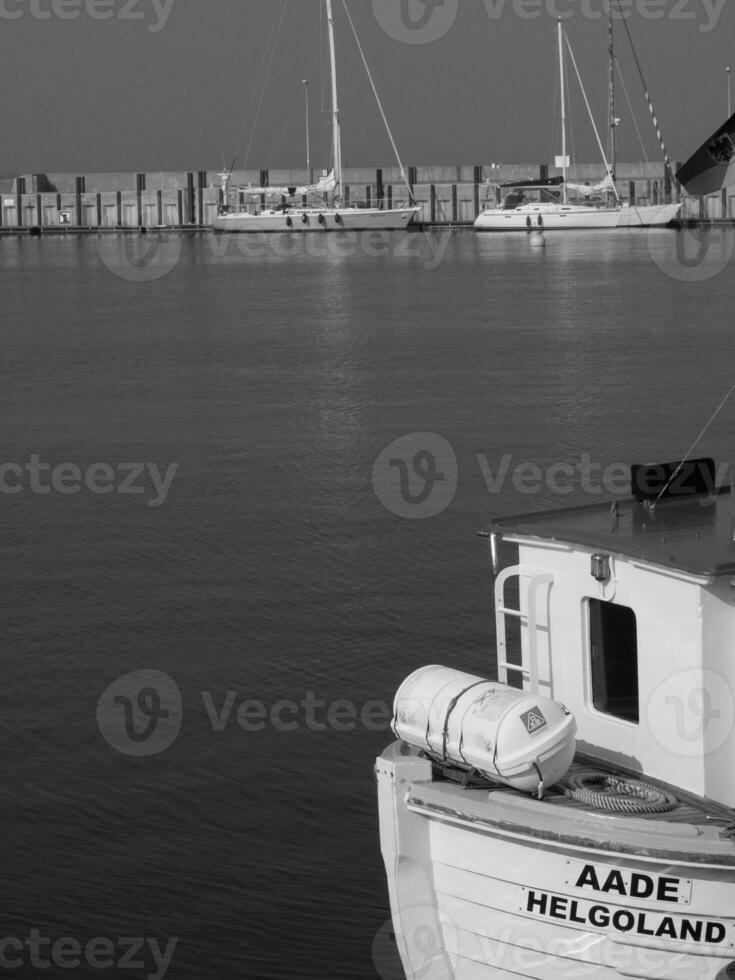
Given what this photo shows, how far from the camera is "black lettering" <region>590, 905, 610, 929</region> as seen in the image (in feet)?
26.8

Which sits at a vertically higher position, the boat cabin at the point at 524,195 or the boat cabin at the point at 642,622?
the boat cabin at the point at 524,195

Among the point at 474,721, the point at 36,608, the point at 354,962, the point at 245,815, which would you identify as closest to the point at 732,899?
the point at 474,721

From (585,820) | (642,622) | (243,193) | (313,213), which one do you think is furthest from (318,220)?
(585,820)

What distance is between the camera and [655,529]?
923 cm

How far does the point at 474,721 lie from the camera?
841 centimetres

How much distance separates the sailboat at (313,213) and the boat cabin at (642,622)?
86592 mm

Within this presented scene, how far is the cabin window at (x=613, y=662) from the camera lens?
8992mm

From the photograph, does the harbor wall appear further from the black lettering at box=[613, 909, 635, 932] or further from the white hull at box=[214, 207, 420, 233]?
the black lettering at box=[613, 909, 635, 932]

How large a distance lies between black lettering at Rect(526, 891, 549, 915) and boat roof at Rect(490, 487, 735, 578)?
191 cm

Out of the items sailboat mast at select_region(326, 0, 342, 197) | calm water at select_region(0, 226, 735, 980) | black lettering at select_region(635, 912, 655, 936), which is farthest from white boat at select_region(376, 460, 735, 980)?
sailboat mast at select_region(326, 0, 342, 197)

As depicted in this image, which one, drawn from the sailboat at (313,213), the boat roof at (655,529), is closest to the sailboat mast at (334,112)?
the sailboat at (313,213)

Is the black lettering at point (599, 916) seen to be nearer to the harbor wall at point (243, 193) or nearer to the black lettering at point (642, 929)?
the black lettering at point (642, 929)

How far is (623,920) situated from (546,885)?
0.44 m

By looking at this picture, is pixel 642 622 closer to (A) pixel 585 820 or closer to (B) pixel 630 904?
(A) pixel 585 820
